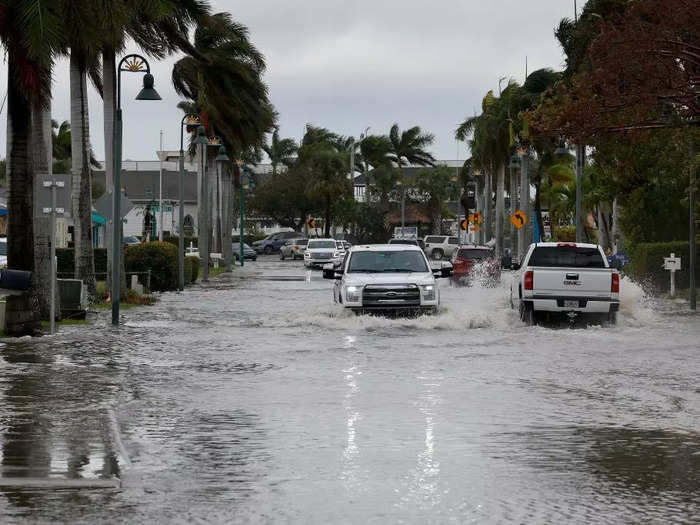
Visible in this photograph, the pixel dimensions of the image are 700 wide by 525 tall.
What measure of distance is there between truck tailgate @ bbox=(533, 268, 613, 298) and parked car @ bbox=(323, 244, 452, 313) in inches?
88.3

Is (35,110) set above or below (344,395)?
above

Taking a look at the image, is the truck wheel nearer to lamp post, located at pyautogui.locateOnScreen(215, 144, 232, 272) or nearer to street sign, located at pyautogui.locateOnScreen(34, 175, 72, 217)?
street sign, located at pyautogui.locateOnScreen(34, 175, 72, 217)

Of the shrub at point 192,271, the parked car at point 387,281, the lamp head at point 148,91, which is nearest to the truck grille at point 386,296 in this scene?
the parked car at point 387,281

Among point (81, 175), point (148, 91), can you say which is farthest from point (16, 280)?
point (81, 175)

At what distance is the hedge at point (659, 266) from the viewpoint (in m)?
42.3

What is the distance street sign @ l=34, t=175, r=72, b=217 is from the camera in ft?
79.5

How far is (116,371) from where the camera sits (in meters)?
18.7

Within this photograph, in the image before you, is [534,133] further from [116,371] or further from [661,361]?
[116,371]

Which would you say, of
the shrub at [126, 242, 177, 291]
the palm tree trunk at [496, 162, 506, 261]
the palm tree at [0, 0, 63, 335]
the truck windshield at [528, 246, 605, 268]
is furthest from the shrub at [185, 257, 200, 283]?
the palm tree trunk at [496, 162, 506, 261]

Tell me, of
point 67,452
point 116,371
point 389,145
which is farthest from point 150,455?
point 389,145

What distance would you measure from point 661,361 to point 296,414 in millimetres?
8344

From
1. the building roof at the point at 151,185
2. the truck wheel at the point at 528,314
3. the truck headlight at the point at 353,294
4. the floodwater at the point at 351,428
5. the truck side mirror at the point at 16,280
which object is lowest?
the floodwater at the point at 351,428

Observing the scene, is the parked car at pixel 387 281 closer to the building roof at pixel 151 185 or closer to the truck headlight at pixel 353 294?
the truck headlight at pixel 353 294

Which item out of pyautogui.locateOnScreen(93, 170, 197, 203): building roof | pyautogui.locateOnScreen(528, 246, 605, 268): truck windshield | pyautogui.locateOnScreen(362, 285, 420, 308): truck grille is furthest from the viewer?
pyautogui.locateOnScreen(93, 170, 197, 203): building roof
